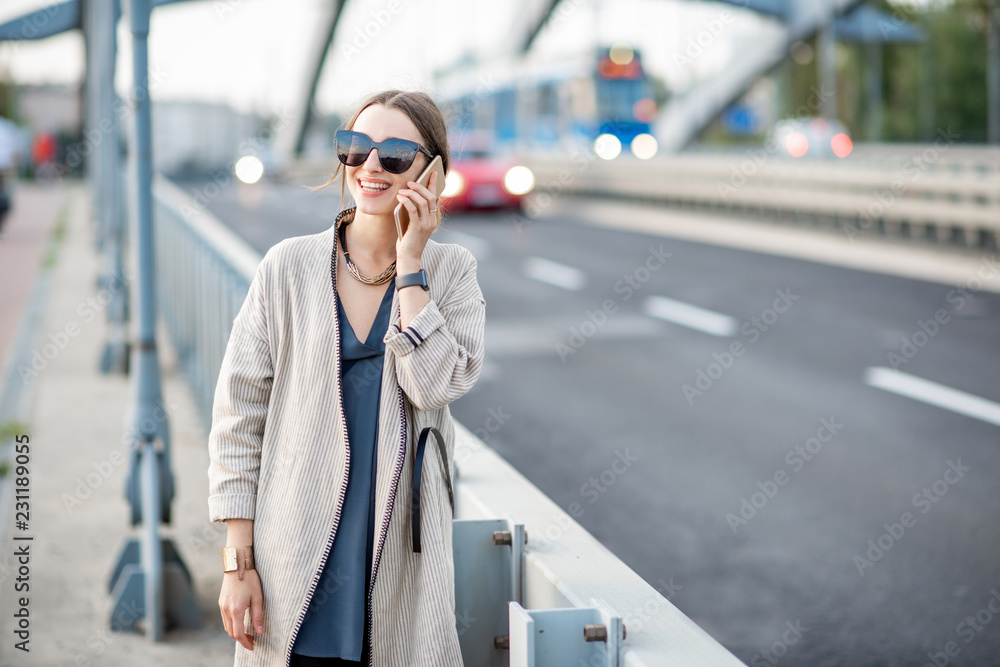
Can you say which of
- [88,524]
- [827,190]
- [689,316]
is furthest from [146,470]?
[827,190]

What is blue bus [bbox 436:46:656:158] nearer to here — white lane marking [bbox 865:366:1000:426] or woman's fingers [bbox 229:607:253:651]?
white lane marking [bbox 865:366:1000:426]

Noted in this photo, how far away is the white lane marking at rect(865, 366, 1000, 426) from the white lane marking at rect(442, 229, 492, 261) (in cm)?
816

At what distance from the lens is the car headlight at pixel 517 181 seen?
22594mm

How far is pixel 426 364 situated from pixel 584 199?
22.9 m

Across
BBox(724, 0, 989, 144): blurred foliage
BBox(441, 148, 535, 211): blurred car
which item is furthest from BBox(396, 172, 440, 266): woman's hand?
BBox(724, 0, 989, 144): blurred foliage

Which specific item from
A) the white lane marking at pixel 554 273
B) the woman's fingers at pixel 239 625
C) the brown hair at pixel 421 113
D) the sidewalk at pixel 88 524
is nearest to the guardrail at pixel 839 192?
the white lane marking at pixel 554 273

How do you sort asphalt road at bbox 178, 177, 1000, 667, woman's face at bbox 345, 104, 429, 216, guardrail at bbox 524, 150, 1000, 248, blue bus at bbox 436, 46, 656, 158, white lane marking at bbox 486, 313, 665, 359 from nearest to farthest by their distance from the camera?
woman's face at bbox 345, 104, 429, 216
asphalt road at bbox 178, 177, 1000, 667
white lane marking at bbox 486, 313, 665, 359
guardrail at bbox 524, 150, 1000, 248
blue bus at bbox 436, 46, 656, 158

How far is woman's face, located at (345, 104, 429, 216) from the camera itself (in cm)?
208

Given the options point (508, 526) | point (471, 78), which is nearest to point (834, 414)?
point (508, 526)

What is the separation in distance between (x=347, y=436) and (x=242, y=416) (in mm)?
209

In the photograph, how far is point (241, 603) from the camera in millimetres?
2064

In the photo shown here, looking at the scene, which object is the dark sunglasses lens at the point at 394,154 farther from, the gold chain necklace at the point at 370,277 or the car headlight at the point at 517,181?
the car headlight at the point at 517,181

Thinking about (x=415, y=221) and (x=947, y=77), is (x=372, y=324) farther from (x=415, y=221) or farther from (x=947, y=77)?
(x=947, y=77)

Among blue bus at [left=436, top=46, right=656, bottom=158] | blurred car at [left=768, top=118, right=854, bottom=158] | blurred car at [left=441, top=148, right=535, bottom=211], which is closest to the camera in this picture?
blurred car at [left=441, top=148, right=535, bottom=211]
